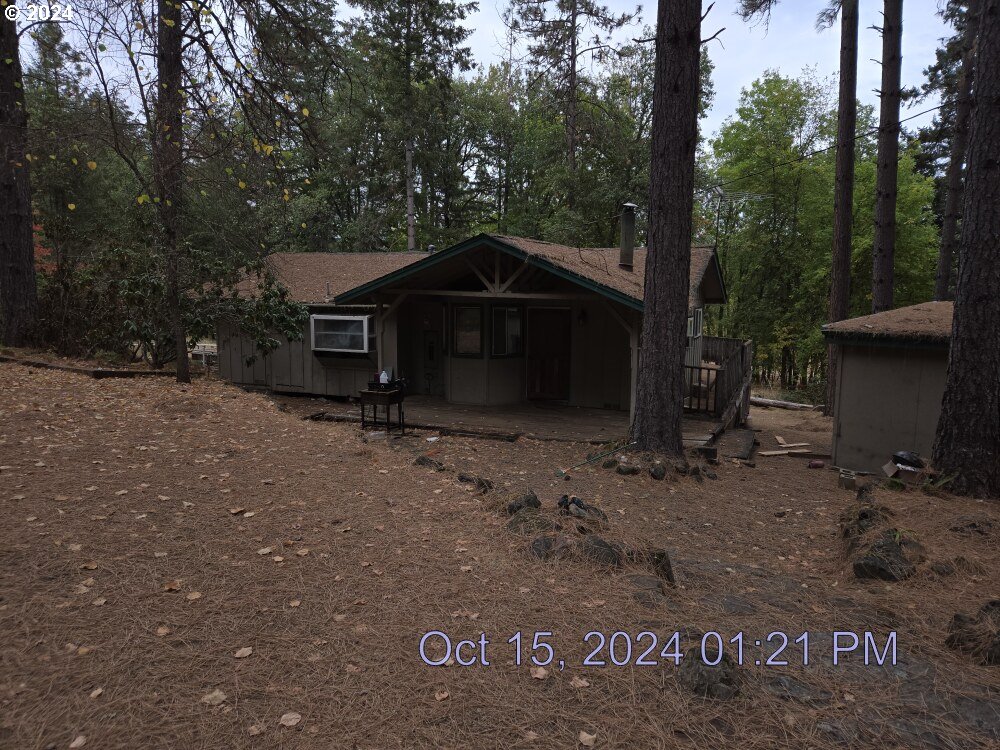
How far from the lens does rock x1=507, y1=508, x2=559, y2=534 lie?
5188 mm

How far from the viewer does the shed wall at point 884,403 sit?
9289 mm

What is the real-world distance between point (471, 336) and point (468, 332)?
0.36ft

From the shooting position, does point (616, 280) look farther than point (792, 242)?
No

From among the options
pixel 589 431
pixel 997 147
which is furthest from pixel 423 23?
pixel 997 147

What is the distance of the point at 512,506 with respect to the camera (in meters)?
5.71

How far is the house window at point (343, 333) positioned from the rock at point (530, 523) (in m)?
9.24

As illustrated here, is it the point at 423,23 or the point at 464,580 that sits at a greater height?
the point at 423,23

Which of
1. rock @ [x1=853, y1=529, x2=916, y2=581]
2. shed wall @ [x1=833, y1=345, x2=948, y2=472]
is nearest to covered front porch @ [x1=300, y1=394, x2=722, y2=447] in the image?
shed wall @ [x1=833, y1=345, x2=948, y2=472]

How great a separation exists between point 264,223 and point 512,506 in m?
20.1

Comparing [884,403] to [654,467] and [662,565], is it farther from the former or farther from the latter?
[662,565]

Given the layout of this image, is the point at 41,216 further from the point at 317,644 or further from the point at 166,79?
the point at 317,644

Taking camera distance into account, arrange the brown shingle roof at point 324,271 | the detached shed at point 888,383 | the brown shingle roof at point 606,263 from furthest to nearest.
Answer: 1. the brown shingle roof at point 324,271
2. the brown shingle roof at point 606,263
3. the detached shed at point 888,383

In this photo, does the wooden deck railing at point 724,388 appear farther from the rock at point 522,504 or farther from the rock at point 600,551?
the rock at point 600,551

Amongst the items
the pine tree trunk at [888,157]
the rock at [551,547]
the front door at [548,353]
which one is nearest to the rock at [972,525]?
the rock at [551,547]
